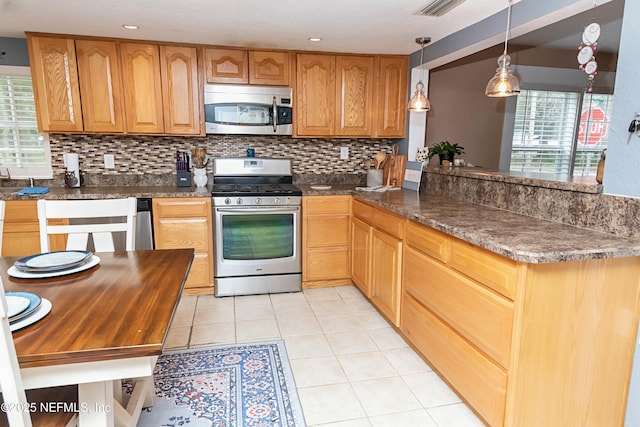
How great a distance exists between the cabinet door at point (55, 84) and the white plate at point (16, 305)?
98.1 inches

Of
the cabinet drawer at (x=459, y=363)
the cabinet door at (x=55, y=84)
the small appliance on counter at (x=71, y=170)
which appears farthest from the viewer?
the small appliance on counter at (x=71, y=170)

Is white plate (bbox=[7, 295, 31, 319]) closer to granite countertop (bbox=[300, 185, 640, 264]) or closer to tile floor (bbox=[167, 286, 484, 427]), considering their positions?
tile floor (bbox=[167, 286, 484, 427])

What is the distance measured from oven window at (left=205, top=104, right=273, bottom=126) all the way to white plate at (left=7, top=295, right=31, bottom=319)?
249 cm

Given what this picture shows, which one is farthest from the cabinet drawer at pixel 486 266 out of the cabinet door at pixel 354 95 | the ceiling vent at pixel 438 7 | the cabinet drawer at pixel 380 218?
the cabinet door at pixel 354 95

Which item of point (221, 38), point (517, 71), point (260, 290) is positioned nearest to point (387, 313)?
point (260, 290)

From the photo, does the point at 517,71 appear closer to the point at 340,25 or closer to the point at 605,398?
the point at 340,25

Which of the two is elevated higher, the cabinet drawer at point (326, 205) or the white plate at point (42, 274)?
the white plate at point (42, 274)

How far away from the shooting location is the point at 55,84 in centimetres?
311

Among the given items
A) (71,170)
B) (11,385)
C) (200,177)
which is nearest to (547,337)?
(11,385)

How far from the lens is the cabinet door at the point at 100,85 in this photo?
10.3 feet

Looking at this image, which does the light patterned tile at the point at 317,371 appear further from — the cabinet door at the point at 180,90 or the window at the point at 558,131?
the window at the point at 558,131

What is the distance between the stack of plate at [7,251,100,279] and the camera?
1.42 m

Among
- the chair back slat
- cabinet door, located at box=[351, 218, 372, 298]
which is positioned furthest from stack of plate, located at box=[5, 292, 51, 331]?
cabinet door, located at box=[351, 218, 372, 298]

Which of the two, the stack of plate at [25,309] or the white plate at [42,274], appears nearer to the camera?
the stack of plate at [25,309]
